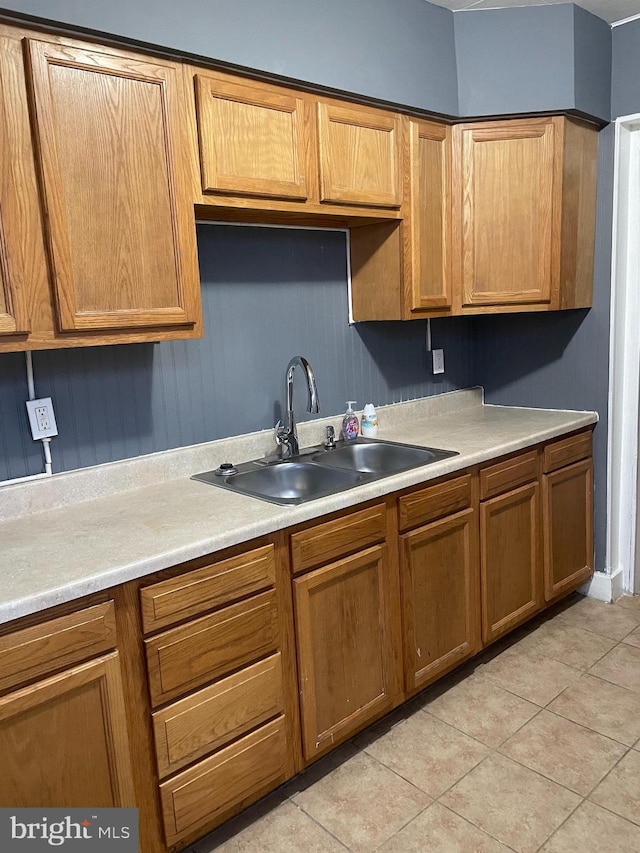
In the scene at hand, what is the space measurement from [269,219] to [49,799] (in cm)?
185

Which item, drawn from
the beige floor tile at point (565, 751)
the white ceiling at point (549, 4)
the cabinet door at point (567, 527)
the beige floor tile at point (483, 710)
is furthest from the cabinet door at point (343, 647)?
the white ceiling at point (549, 4)

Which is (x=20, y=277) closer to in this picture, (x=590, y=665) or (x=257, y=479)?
(x=257, y=479)

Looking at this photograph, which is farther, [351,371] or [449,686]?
[351,371]

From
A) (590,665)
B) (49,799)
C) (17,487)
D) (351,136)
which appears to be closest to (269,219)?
(351,136)

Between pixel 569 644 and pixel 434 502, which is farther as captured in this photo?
pixel 569 644

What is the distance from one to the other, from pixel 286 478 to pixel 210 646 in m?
0.81

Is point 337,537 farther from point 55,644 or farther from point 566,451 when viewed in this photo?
point 566,451

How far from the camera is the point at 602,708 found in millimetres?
2258

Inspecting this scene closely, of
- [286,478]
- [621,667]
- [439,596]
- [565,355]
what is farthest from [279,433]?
[621,667]

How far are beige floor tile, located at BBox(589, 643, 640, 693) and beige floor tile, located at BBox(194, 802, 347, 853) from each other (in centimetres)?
126

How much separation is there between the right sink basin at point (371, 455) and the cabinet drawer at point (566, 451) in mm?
586

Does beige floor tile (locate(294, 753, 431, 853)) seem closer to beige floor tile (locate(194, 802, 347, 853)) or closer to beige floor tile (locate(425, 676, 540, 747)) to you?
beige floor tile (locate(194, 802, 347, 853))

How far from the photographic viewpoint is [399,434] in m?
2.75

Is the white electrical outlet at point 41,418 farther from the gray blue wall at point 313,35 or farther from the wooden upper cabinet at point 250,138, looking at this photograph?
the gray blue wall at point 313,35
